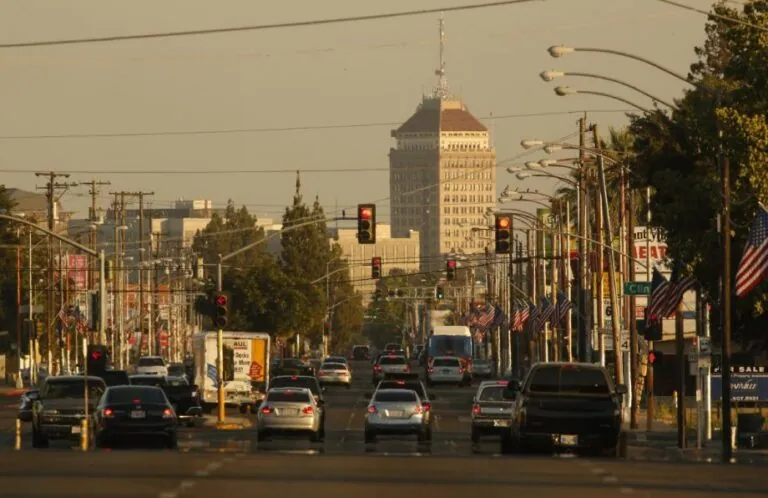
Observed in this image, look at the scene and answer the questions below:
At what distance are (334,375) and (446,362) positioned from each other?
6.61m

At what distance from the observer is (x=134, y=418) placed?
1586 inches

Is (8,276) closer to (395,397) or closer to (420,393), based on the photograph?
(420,393)

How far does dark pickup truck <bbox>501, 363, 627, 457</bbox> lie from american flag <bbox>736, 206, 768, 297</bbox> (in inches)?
Answer: 154

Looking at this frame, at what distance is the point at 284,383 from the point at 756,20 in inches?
970

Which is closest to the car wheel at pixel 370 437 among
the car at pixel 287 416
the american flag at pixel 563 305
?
the car at pixel 287 416

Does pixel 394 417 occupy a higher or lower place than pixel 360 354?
higher

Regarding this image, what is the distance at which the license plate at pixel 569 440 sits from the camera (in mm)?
35875

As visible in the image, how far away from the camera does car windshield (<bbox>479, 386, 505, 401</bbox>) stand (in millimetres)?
48406

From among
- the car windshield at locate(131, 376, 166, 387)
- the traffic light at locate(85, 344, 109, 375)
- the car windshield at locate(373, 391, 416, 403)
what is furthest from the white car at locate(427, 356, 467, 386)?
the car windshield at locate(373, 391, 416, 403)

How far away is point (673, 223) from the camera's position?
1734 inches

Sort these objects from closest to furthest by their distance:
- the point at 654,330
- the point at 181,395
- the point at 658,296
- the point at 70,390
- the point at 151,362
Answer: the point at 70,390
the point at 658,296
the point at 654,330
the point at 181,395
the point at 151,362

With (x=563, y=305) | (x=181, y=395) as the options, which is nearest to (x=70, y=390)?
(x=181, y=395)

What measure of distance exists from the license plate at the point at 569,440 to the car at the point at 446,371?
5995 cm

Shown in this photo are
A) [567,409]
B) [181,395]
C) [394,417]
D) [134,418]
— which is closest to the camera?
[567,409]
